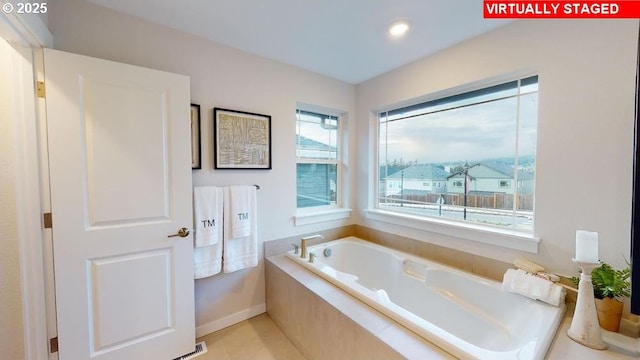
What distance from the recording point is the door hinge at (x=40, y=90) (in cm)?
126

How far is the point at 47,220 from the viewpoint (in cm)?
129

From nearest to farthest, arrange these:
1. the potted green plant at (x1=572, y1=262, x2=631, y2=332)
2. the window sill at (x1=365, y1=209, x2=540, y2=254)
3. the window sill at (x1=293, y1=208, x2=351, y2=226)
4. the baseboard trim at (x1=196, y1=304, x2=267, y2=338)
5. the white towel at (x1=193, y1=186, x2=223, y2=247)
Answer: the potted green plant at (x1=572, y1=262, x2=631, y2=332)
the window sill at (x1=365, y1=209, x2=540, y2=254)
the white towel at (x1=193, y1=186, x2=223, y2=247)
the baseboard trim at (x1=196, y1=304, x2=267, y2=338)
the window sill at (x1=293, y1=208, x2=351, y2=226)

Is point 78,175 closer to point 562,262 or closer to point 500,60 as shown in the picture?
point 500,60

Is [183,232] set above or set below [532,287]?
above

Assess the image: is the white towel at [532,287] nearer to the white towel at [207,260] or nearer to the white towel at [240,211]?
the white towel at [240,211]

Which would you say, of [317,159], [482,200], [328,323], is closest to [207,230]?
[328,323]

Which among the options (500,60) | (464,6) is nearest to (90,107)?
(464,6)

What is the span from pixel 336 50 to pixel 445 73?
92 centimetres

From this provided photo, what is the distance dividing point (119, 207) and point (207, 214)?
513 millimetres

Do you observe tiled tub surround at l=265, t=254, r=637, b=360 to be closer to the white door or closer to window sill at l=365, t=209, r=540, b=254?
window sill at l=365, t=209, r=540, b=254

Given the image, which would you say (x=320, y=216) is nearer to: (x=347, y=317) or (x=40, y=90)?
(x=347, y=317)

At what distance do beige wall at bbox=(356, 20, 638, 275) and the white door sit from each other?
2.22m

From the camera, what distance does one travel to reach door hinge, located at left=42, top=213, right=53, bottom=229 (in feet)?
4.22

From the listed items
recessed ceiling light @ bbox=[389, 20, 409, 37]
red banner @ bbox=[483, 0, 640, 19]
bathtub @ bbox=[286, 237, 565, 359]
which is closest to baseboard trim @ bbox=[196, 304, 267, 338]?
bathtub @ bbox=[286, 237, 565, 359]
